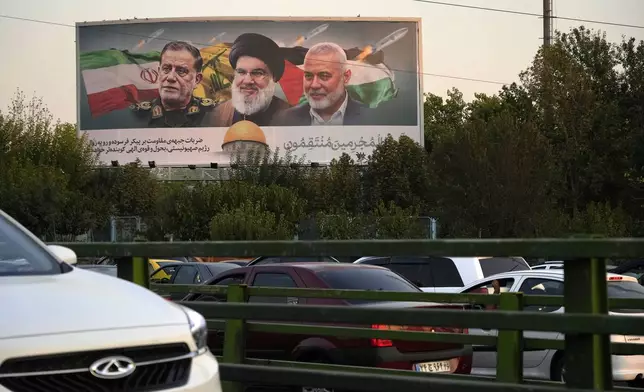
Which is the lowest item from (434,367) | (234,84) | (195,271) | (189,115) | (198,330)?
(434,367)

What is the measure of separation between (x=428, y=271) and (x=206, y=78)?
57.9 m

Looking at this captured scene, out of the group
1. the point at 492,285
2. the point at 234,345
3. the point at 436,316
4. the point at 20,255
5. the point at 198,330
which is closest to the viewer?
the point at 198,330

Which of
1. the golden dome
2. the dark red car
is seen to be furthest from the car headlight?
the golden dome

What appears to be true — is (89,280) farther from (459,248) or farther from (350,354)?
(350,354)

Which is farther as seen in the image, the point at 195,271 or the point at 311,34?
the point at 311,34

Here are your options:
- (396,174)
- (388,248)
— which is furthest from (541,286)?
(396,174)

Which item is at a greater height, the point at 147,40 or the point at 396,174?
the point at 147,40

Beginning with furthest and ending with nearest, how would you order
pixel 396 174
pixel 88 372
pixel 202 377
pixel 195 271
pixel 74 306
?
pixel 396 174
pixel 195 271
pixel 202 377
pixel 74 306
pixel 88 372

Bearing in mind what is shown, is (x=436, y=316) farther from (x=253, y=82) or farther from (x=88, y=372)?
(x=253, y=82)

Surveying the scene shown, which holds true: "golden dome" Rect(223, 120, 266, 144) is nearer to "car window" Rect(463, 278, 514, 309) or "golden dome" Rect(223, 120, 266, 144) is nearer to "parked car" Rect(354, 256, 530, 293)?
"parked car" Rect(354, 256, 530, 293)

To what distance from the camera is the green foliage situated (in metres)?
42.8

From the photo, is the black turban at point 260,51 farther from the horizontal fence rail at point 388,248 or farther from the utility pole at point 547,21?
the horizontal fence rail at point 388,248

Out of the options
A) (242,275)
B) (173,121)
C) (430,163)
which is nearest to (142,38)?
(173,121)

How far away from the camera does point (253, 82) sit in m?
72.9
